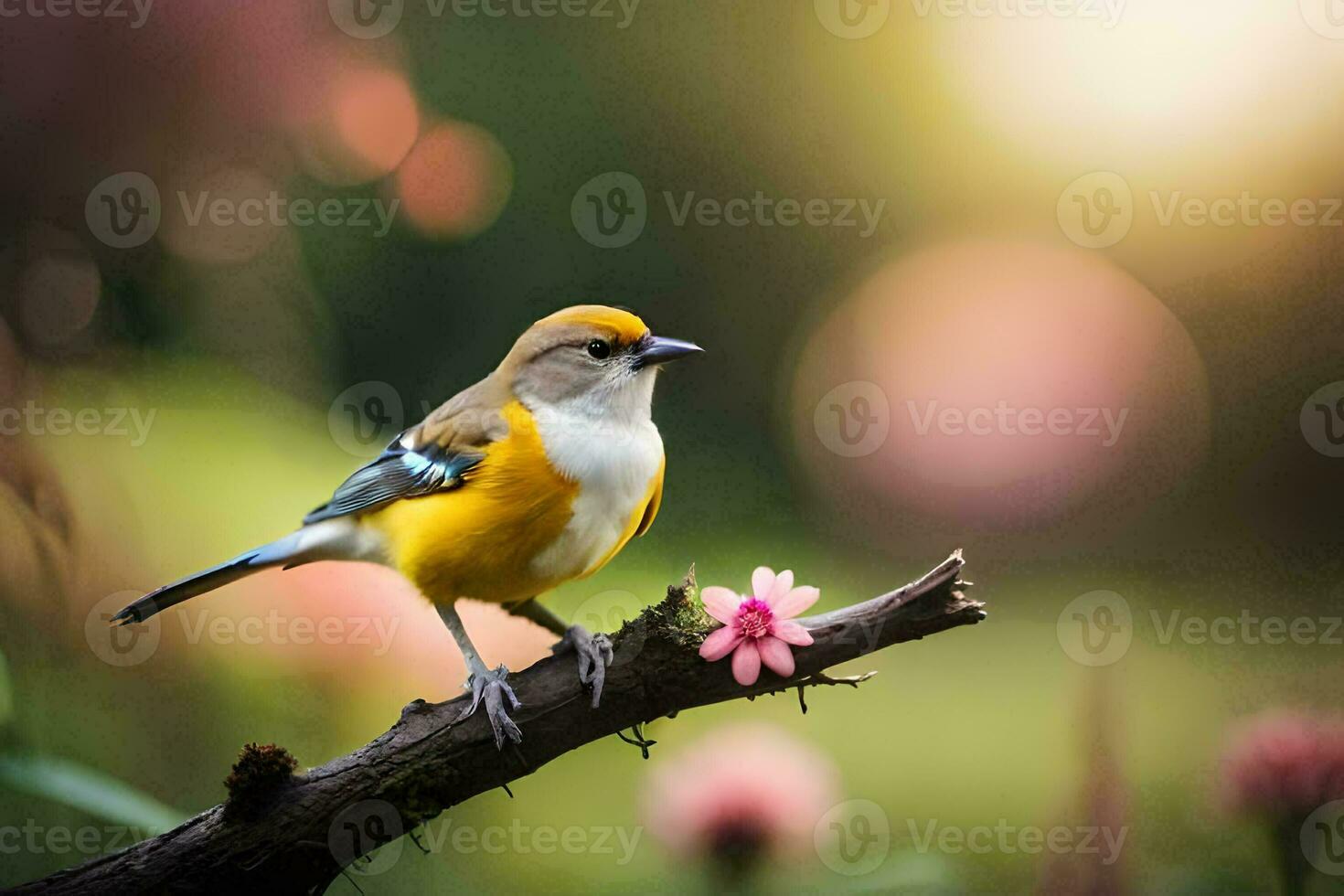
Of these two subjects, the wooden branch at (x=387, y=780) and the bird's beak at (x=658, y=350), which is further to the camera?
the bird's beak at (x=658, y=350)

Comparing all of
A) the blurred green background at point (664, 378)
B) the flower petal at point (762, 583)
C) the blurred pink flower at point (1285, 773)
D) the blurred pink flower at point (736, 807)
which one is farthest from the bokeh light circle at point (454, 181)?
the blurred pink flower at point (1285, 773)

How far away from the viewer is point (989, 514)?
1.94m

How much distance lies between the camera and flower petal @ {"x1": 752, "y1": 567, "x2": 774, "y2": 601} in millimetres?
914

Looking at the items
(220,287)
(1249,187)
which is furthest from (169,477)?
(1249,187)

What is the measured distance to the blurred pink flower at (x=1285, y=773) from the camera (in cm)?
120

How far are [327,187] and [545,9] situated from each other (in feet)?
1.52

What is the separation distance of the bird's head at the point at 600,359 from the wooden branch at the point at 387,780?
0.24m

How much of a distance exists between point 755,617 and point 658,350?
0.98 ft

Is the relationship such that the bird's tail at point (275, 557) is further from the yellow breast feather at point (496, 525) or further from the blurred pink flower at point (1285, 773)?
the blurred pink flower at point (1285, 773)

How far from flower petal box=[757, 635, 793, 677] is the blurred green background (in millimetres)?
561

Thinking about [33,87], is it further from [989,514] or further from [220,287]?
[989,514]

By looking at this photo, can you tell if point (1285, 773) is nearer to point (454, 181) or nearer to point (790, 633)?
point (790, 633)

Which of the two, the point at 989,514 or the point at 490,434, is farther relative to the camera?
the point at 989,514

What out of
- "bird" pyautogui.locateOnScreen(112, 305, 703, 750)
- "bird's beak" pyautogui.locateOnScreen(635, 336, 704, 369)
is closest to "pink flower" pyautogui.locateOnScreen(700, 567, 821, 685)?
"bird" pyautogui.locateOnScreen(112, 305, 703, 750)
